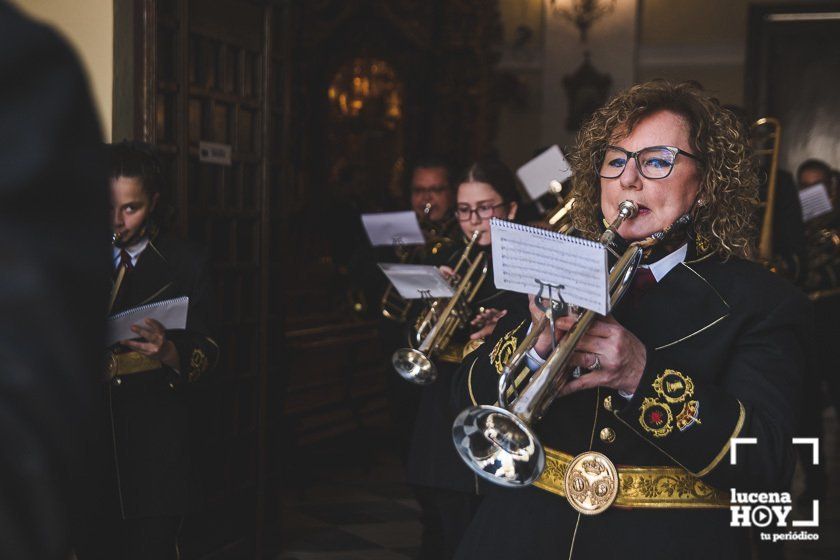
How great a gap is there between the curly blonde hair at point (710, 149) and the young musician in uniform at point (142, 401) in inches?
65.2

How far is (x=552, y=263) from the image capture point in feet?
5.56

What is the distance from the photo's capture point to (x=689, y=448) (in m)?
1.85

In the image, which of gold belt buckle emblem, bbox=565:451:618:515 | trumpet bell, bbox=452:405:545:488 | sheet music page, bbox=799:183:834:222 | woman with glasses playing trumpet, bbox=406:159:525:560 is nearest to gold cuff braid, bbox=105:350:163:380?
woman with glasses playing trumpet, bbox=406:159:525:560

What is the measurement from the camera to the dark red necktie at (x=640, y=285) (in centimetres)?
206

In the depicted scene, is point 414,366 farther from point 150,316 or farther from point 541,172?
point 541,172

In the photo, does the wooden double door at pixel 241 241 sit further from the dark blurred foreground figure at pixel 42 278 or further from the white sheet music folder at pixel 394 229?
the dark blurred foreground figure at pixel 42 278

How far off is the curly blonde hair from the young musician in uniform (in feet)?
5.44

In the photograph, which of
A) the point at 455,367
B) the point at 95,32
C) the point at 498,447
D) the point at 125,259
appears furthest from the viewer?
the point at 455,367

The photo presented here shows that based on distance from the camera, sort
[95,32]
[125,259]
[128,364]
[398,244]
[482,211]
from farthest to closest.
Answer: [398,244] → [482,211] → [95,32] → [125,259] → [128,364]

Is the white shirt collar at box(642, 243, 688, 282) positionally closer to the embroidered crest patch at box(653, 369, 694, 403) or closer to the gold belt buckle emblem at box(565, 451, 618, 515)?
the embroidered crest patch at box(653, 369, 694, 403)

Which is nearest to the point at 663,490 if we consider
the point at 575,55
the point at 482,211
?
the point at 482,211

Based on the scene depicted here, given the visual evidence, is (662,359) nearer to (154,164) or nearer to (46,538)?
(46,538)

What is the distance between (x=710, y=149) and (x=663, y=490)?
718 millimetres

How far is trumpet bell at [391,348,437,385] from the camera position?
13.1ft
